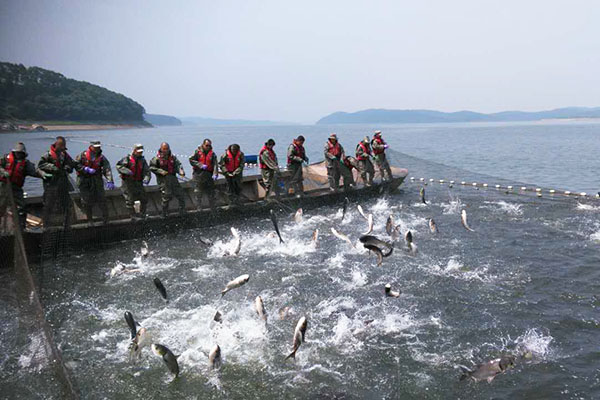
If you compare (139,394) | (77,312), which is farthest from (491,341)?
(77,312)

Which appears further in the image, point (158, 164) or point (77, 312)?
point (158, 164)

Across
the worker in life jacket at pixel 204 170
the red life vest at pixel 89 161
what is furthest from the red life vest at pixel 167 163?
the red life vest at pixel 89 161

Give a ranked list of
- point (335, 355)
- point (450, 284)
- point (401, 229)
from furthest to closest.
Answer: point (401, 229), point (450, 284), point (335, 355)

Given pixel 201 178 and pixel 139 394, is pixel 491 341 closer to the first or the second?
pixel 139 394

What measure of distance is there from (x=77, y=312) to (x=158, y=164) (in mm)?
6720

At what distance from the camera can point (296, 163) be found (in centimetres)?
1938

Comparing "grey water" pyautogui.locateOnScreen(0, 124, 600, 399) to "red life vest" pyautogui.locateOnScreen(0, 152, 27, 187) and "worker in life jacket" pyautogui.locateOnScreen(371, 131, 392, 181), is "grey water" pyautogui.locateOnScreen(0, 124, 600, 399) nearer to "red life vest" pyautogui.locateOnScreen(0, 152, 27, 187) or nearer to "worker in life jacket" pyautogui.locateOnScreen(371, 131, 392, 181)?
"red life vest" pyautogui.locateOnScreen(0, 152, 27, 187)

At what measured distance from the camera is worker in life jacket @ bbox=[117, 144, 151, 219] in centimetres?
1487

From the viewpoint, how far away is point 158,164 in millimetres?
15727

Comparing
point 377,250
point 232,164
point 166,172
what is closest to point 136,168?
point 166,172

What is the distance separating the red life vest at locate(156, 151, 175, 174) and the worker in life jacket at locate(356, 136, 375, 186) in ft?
29.9

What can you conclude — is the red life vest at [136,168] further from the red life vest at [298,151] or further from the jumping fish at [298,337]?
the jumping fish at [298,337]

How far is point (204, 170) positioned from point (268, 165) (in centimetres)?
262

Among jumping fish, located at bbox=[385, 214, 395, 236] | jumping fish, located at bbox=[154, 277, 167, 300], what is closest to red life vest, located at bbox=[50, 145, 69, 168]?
jumping fish, located at bbox=[154, 277, 167, 300]
